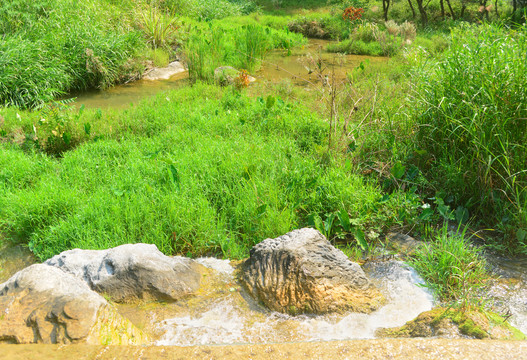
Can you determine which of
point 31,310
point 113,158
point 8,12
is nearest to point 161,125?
point 113,158

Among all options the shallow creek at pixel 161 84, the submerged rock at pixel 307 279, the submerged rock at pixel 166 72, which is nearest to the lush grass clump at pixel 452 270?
the submerged rock at pixel 307 279

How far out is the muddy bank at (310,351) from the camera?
222cm

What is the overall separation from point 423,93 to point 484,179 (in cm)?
125

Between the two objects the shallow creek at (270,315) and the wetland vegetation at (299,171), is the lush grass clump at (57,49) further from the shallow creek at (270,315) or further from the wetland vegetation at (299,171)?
the shallow creek at (270,315)

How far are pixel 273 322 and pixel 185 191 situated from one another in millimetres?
1698

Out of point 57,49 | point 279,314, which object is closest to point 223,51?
point 57,49

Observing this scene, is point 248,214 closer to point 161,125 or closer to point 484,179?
point 484,179

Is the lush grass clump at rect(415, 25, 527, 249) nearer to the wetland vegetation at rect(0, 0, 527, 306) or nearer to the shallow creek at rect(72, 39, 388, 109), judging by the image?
the wetland vegetation at rect(0, 0, 527, 306)

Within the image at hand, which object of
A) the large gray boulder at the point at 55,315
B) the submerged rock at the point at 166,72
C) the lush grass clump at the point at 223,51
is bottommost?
the large gray boulder at the point at 55,315

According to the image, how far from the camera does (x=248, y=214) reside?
3.84 metres

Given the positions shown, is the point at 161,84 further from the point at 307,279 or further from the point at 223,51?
the point at 307,279

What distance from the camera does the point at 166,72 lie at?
9836 mm

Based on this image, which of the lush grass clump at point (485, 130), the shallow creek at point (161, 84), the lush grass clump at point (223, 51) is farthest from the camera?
the lush grass clump at point (223, 51)

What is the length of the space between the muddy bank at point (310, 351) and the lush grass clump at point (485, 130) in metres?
1.45
